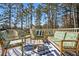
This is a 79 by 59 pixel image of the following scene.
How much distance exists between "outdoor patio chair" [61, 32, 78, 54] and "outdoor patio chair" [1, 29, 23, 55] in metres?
0.68

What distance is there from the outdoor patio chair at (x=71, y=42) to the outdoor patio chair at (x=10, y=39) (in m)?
0.68

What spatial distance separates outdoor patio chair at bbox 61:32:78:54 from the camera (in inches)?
93.7

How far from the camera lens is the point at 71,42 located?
2.38 metres

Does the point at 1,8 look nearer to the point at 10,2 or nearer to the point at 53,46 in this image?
the point at 10,2

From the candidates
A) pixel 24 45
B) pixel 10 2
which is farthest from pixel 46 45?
pixel 10 2

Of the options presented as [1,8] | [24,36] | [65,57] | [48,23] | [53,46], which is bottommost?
[65,57]

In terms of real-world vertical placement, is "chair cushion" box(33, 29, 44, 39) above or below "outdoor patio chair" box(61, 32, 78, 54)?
above

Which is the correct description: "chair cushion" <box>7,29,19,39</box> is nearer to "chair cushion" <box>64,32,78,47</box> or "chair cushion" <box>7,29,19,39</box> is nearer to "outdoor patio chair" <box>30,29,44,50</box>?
"outdoor patio chair" <box>30,29,44,50</box>

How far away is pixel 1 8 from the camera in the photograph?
95.3 inches

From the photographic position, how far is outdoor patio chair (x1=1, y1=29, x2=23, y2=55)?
2387mm

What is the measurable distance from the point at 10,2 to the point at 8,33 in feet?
1.57

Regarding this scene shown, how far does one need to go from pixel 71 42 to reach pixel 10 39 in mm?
921

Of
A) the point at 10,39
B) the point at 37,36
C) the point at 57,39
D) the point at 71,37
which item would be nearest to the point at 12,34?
the point at 10,39

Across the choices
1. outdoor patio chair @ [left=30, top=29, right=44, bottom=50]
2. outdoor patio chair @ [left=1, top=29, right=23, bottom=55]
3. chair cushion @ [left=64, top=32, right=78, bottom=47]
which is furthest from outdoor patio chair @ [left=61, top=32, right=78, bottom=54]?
outdoor patio chair @ [left=1, top=29, right=23, bottom=55]
